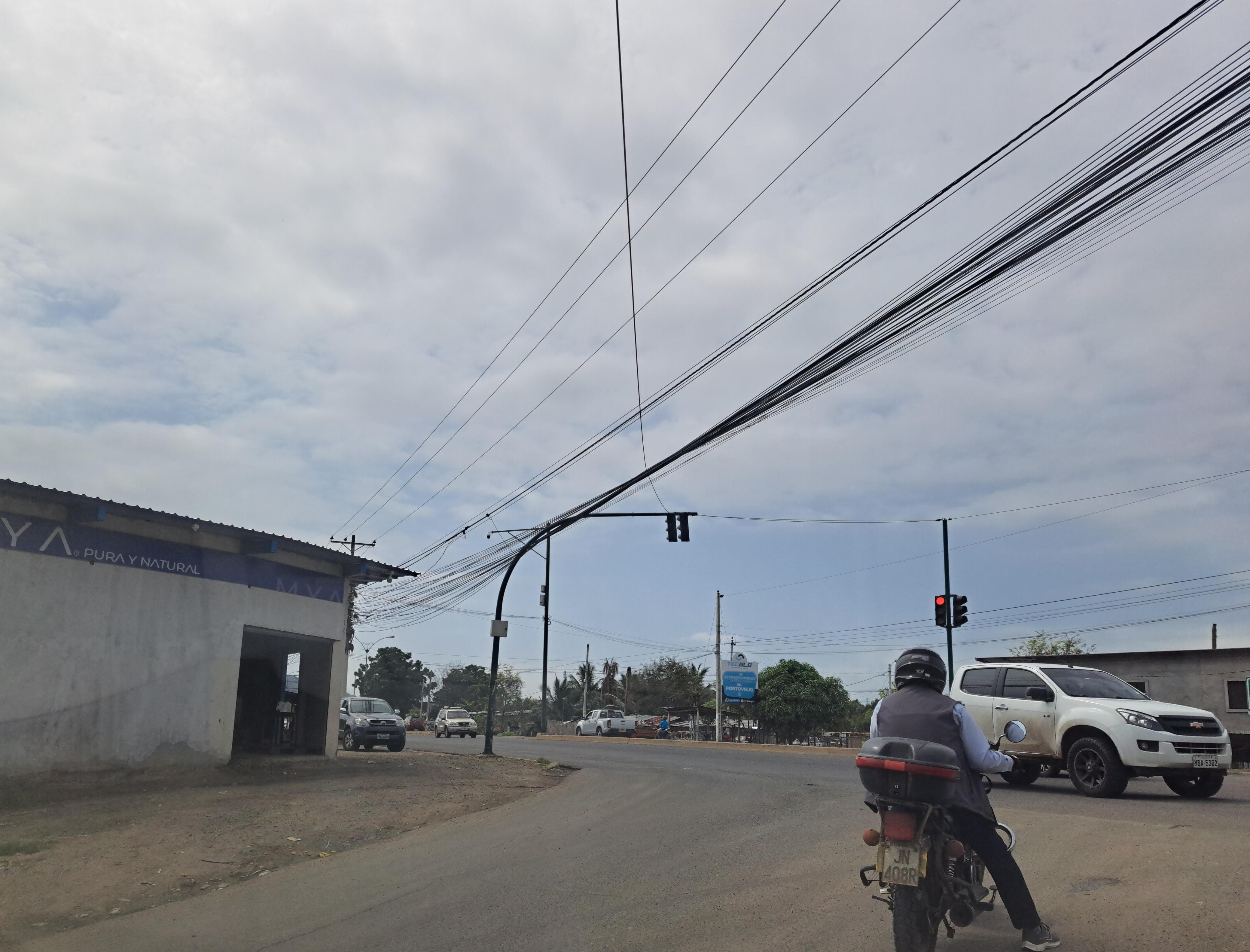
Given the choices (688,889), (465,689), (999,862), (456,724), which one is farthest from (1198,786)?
(465,689)

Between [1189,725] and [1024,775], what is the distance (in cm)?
252

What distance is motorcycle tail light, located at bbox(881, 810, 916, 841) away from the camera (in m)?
4.69

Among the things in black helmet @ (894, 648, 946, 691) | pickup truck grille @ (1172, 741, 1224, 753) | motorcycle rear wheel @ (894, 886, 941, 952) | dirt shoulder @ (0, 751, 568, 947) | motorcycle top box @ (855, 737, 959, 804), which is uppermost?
black helmet @ (894, 648, 946, 691)

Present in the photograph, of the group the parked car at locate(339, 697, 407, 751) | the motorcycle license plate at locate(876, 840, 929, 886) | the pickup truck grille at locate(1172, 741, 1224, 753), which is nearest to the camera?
the motorcycle license plate at locate(876, 840, 929, 886)

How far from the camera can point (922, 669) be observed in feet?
17.5

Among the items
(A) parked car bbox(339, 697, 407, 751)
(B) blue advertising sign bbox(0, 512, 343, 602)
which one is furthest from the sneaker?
(A) parked car bbox(339, 697, 407, 751)

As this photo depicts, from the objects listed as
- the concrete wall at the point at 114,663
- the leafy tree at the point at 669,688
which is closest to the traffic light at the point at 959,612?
the concrete wall at the point at 114,663

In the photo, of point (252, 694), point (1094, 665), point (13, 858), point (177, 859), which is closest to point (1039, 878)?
point (177, 859)

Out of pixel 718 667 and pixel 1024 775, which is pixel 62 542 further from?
pixel 718 667

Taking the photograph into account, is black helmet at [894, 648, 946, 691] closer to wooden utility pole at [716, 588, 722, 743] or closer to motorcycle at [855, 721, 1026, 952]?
motorcycle at [855, 721, 1026, 952]

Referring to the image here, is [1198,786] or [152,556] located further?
[152,556]

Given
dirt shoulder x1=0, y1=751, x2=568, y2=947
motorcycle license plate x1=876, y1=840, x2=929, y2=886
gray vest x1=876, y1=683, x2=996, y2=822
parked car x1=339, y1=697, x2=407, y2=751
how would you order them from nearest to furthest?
motorcycle license plate x1=876, y1=840, x2=929, y2=886
gray vest x1=876, y1=683, x2=996, y2=822
dirt shoulder x1=0, y1=751, x2=568, y2=947
parked car x1=339, y1=697, x2=407, y2=751

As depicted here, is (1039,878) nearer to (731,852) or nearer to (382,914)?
(731,852)

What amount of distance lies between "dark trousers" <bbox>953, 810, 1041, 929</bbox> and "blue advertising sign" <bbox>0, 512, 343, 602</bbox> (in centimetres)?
1282
